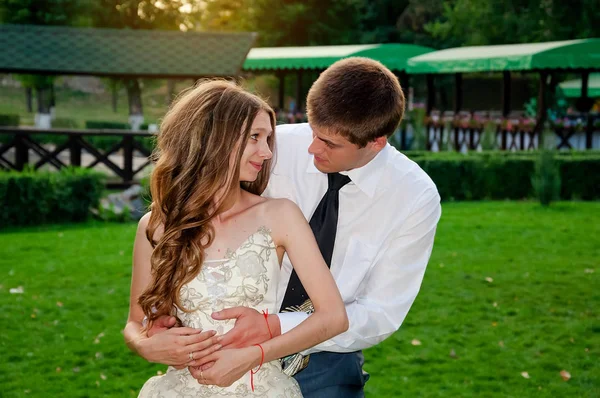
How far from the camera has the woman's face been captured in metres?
3.12

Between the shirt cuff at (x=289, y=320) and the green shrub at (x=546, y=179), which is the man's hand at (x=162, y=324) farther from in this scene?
the green shrub at (x=546, y=179)

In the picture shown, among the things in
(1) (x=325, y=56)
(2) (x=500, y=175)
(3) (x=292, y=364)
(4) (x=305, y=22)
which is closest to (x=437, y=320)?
(3) (x=292, y=364)

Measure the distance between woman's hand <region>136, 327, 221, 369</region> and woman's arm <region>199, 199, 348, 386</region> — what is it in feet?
0.13

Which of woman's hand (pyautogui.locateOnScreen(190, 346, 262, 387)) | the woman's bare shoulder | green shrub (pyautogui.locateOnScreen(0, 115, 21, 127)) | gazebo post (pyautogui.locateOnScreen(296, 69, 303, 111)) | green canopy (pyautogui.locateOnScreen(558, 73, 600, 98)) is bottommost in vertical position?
green shrub (pyautogui.locateOnScreen(0, 115, 21, 127))

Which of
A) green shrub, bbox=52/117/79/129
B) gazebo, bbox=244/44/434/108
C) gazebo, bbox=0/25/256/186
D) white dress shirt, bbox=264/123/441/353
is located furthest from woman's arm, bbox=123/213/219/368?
green shrub, bbox=52/117/79/129

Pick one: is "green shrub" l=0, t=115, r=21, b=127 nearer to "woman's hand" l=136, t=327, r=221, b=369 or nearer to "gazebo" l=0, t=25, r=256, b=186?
"gazebo" l=0, t=25, r=256, b=186

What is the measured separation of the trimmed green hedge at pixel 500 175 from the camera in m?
17.4

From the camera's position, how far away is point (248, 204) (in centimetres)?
325

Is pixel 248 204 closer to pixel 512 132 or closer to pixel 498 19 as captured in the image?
pixel 512 132

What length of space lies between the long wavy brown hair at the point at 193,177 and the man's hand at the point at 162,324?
2 cm

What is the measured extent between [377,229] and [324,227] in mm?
248

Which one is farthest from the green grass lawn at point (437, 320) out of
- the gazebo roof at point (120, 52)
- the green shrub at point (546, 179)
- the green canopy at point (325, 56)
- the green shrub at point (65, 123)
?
the green shrub at point (65, 123)

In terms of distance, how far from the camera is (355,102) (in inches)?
148

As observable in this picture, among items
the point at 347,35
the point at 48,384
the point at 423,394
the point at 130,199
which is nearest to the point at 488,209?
the point at 130,199
